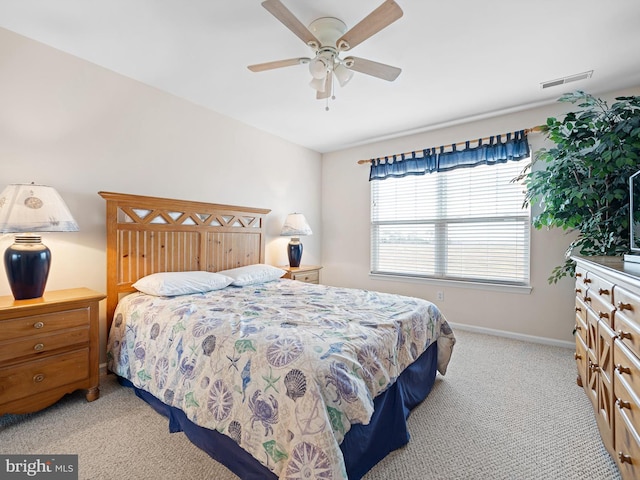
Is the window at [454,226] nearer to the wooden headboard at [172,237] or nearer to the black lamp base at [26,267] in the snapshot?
the wooden headboard at [172,237]

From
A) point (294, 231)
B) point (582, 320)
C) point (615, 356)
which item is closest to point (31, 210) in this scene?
point (294, 231)

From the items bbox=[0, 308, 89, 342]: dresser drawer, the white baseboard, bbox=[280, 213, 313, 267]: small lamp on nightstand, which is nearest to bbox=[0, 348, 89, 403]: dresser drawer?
bbox=[0, 308, 89, 342]: dresser drawer

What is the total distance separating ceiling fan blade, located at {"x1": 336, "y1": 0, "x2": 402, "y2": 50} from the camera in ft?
4.91

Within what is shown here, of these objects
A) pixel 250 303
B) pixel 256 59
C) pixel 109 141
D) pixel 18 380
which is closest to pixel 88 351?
pixel 18 380

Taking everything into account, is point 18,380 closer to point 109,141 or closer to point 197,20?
point 109,141

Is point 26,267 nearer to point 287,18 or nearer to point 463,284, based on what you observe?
point 287,18

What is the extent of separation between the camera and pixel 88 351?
2047 millimetres

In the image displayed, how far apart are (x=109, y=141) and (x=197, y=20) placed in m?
1.33

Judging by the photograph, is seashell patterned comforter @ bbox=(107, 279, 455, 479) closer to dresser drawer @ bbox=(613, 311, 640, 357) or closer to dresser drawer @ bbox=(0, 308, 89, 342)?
dresser drawer @ bbox=(0, 308, 89, 342)

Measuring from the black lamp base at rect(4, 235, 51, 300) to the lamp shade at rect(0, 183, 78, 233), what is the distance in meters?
0.18

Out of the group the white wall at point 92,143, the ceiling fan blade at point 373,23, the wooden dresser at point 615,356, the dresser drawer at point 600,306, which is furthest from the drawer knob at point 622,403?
the white wall at point 92,143

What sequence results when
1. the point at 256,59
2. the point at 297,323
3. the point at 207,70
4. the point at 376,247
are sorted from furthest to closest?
the point at 376,247 < the point at 207,70 < the point at 256,59 < the point at 297,323

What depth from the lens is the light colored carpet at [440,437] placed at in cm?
148

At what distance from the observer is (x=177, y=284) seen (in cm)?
241
